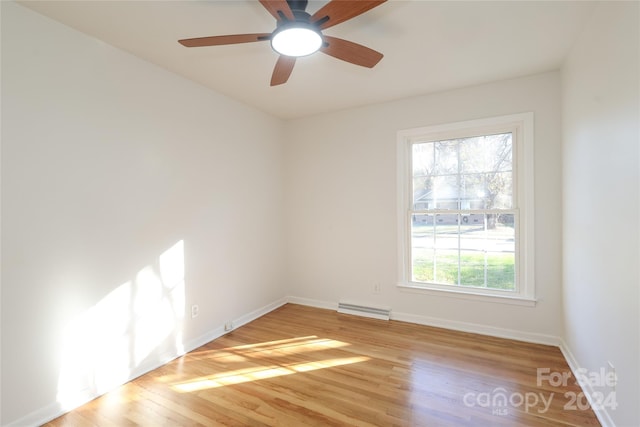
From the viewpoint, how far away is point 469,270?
3133 mm

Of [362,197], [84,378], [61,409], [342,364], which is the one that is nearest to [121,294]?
[84,378]

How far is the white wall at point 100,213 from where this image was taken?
1.73 m

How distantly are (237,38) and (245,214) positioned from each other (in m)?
2.11

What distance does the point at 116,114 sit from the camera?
2.19 meters

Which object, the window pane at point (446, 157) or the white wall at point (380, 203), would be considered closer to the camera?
the white wall at point (380, 203)

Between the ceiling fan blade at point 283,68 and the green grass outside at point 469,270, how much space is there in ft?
8.10

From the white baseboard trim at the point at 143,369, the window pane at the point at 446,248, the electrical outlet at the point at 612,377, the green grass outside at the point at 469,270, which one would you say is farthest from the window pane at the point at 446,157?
the white baseboard trim at the point at 143,369

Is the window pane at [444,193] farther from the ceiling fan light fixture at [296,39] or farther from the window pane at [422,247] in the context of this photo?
the ceiling fan light fixture at [296,39]

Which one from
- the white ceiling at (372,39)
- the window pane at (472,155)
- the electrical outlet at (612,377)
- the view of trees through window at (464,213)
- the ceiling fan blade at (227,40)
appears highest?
the white ceiling at (372,39)

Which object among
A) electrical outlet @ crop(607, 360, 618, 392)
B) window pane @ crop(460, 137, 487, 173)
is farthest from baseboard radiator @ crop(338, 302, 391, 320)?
electrical outlet @ crop(607, 360, 618, 392)

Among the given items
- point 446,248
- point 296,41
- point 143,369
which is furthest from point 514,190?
point 143,369

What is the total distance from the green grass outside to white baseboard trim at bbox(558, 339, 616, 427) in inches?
25.2

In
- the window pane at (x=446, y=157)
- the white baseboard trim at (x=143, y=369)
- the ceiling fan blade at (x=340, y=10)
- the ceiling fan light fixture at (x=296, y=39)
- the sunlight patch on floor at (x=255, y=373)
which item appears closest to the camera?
the ceiling fan blade at (x=340, y=10)

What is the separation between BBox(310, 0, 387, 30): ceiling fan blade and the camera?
1.37 meters
